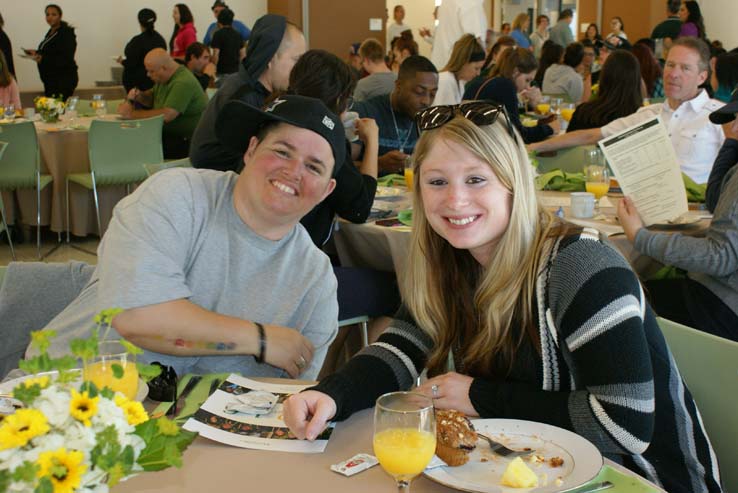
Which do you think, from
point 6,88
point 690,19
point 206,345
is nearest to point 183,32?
point 6,88

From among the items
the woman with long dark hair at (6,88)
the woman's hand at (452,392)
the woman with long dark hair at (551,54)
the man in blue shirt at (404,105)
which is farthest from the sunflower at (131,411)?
the woman with long dark hair at (551,54)

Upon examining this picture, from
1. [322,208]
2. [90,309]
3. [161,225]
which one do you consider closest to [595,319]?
[161,225]

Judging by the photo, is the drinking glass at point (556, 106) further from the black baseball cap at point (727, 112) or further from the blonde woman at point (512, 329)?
the blonde woman at point (512, 329)

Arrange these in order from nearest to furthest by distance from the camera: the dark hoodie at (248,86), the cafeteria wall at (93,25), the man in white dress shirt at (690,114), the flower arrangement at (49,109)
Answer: the dark hoodie at (248,86) < the man in white dress shirt at (690,114) < the flower arrangement at (49,109) < the cafeteria wall at (93,25)

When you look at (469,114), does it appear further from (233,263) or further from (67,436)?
(67,436)

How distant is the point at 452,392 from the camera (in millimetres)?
1630

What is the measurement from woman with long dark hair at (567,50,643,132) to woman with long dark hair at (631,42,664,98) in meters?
3.31

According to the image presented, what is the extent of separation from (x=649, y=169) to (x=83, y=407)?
Answer: 2461mm

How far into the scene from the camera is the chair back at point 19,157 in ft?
18.6

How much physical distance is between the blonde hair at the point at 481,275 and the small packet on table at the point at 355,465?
0.40m

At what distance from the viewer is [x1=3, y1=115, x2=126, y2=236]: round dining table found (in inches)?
244

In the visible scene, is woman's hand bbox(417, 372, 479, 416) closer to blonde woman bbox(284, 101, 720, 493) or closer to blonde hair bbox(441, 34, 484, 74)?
blonde woman bbox(284, 101, 720, 493)

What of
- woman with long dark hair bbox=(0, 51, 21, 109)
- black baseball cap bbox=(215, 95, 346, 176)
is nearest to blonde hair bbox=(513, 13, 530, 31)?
woman with long dark hair bbox=(0, 51, 21, 109)

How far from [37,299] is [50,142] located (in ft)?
14.3
